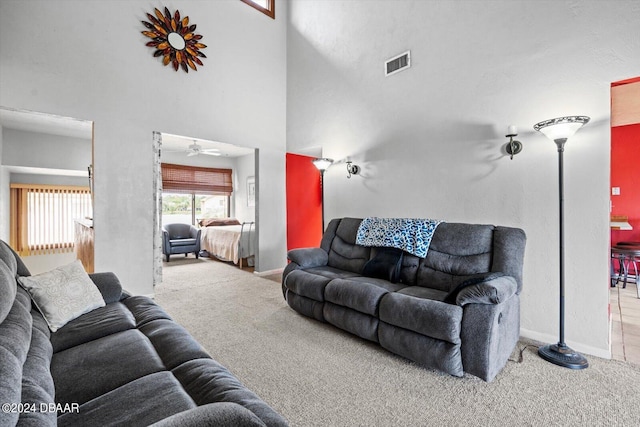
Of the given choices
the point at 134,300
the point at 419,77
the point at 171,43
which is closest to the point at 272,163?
the point at 171,43

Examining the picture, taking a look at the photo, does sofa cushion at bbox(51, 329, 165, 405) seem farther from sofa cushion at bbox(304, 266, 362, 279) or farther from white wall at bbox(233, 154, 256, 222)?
white wall at bbox(233, 154, 256, 222)

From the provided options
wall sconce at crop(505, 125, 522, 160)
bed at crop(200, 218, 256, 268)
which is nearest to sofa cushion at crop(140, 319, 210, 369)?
wall sconce at crop(505, 125, 522, 160)

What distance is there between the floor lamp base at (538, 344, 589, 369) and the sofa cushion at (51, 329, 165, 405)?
264cm

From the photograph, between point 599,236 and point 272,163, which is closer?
point 599,236

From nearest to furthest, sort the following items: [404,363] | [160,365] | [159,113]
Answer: [160,365] → [404,363] → [159,113]

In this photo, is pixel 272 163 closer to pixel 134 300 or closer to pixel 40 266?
pixel 134 300

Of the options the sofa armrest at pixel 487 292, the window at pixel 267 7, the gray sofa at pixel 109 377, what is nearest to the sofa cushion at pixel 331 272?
the sofa armrest at pixel 487 292

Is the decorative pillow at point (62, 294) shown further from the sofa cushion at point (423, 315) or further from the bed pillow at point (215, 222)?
the bed pillow at point (215, 222)

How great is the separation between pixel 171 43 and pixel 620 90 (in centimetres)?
495

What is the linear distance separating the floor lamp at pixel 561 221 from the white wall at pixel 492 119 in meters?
0.21

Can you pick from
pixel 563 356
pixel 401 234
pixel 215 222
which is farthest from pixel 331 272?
pixel 215 222

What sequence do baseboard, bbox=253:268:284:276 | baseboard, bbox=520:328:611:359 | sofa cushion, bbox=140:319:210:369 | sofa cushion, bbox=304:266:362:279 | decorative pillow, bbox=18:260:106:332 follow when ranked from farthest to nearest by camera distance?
baseboard, bbox=253:268:284:276 < sofa cushion, bbox=304:266:362:279 < baseboard, bbox=520:328:611:359 < decorative pillow, bbox=18:260:106:332 < sofa cushion, bbox=140:319:210:369

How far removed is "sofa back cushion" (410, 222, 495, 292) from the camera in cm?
248

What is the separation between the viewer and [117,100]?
3.61 metres
